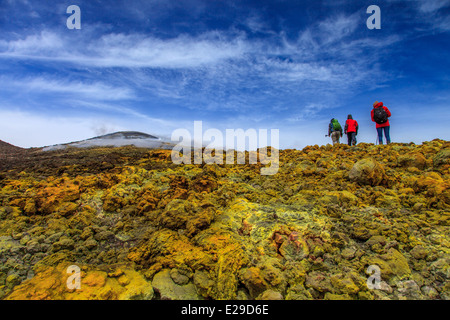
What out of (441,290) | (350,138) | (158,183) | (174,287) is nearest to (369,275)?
(441,290)

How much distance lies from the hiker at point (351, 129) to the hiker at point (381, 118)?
1146 millimetres

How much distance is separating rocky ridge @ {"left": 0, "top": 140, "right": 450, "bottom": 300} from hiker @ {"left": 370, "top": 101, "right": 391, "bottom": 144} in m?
3.33

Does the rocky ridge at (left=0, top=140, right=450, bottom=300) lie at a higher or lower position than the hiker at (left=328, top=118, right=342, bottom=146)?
lower

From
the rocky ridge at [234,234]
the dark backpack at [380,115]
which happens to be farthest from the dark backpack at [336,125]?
the rocky ridge at [234,234]

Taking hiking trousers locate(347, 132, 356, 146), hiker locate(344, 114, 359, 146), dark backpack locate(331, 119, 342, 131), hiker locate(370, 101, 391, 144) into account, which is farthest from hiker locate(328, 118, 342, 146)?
hiker locate(370, 101, 391, 144)

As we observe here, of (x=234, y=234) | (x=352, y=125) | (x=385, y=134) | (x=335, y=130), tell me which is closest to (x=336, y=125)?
(x=335, y=130)

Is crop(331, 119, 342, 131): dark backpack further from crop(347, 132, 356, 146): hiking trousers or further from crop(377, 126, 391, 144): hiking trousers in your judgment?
crop(377, 126, 391, 144): hiking trousers

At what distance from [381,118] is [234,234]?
7.78 meters

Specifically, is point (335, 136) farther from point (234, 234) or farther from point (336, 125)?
point (234, 234)

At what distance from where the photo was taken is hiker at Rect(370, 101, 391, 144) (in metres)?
8.56

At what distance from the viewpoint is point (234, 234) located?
149 inches

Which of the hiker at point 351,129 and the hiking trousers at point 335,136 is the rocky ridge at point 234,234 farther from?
the hiking trousers at point 335,136

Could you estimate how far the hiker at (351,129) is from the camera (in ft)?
33.2

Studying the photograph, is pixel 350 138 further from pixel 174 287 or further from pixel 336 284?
pixel 174 287
